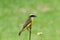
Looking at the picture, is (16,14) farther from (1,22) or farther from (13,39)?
(13,39)

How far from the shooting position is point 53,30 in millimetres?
11492

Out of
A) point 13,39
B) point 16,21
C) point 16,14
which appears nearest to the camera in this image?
point 13,39

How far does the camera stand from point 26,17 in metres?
12.9

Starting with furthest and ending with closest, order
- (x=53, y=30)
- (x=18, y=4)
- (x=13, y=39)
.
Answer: (x=18, y=4) → (x=53, y=30) → (x=13, y=39)

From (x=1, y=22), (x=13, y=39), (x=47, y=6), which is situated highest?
(x=47, y=6)

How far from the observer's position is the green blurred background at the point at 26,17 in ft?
36.6

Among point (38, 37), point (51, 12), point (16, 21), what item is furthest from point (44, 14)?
point (38, 37)

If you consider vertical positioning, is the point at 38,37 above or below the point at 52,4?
below

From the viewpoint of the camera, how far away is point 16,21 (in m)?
12.5

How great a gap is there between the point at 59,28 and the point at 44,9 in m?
2.43

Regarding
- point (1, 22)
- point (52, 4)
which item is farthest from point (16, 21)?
point (52, 4)

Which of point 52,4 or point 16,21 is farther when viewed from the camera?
point 52,4

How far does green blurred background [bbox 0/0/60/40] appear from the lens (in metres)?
11.1

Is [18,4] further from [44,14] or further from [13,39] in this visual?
[13,39]
